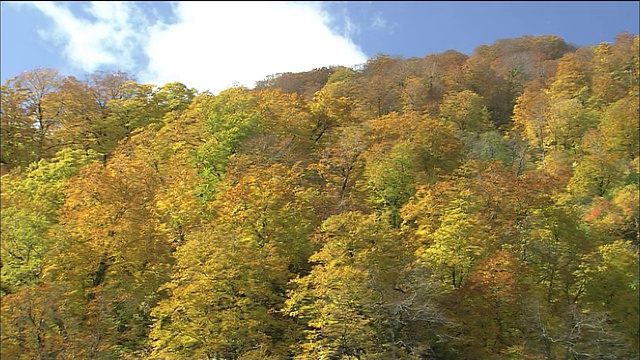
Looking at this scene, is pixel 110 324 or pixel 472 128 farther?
pixel 472 128

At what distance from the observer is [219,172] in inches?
1593

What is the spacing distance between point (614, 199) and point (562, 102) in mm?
18460

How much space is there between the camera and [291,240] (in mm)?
30984

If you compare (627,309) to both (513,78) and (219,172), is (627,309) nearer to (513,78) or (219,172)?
(219,172)

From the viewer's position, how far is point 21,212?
27.5m

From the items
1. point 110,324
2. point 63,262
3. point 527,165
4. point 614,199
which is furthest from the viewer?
point 527,165

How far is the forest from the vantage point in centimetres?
2475

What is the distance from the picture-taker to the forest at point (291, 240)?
24.8 m

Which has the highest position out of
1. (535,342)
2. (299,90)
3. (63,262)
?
(299,90)

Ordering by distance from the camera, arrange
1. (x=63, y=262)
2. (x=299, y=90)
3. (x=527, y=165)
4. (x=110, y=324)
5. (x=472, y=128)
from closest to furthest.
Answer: (x=110, y=324) < (x=63, y=262) < (x=527, y=165) < (x=472, y=128) < (x=299, y=90)

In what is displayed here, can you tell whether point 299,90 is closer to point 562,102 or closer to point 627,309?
point 562,102

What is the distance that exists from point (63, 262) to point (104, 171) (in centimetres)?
844

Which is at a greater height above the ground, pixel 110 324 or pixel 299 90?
pixel 299 90

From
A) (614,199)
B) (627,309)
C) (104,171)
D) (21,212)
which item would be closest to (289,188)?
(104,171)
